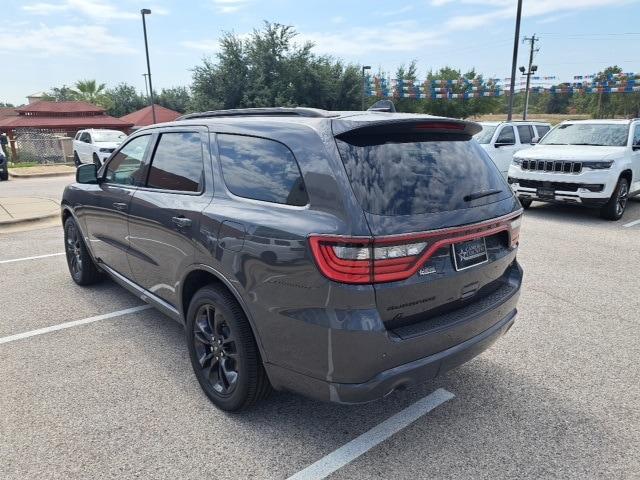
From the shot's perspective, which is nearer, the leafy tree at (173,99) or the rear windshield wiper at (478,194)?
the rear windshield wiper at (478,194)

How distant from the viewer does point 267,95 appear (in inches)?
1374

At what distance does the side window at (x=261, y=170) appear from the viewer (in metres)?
2.58

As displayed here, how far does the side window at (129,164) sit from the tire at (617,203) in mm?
8247

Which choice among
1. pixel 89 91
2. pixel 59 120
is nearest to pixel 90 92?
pixel 89 91

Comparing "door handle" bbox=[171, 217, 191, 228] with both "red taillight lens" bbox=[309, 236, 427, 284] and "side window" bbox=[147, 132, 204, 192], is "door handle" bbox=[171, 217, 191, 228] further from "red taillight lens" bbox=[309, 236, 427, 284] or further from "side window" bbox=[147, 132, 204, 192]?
"red taillight lens" bbox=[309, 236, 427, 284]

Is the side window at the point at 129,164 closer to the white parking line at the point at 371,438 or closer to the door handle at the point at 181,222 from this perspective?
the door handle at the point at 181,222

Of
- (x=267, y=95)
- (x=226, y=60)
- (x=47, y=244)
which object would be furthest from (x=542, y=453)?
(x=226, y=60)

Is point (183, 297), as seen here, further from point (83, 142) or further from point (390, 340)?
point (83, 142)

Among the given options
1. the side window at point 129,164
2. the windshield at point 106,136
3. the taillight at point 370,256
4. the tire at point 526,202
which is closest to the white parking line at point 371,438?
the taillight at point 370,256

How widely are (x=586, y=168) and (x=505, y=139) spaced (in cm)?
412

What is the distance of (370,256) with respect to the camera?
223 cm

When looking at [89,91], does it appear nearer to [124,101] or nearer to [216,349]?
[124,101]

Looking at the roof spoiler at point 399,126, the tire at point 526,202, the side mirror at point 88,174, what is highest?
the roof spoiler at point 399,126

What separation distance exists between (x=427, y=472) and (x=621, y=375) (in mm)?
1830
